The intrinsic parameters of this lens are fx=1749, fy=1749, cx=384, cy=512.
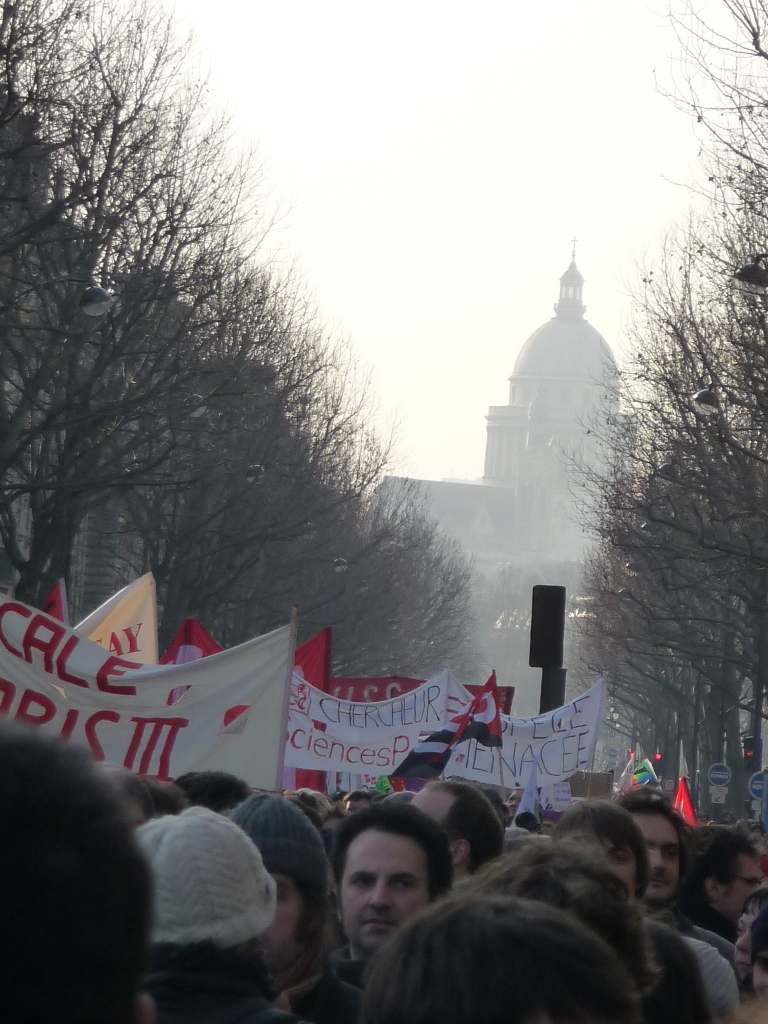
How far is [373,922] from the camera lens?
425 cm

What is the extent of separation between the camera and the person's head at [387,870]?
4262mm

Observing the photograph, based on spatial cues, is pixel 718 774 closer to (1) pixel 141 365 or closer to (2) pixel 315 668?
(1) pixel 141 365

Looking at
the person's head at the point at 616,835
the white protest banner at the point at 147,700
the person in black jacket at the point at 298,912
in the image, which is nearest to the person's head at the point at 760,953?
the person's head at the point at 616,835

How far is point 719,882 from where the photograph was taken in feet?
20.2

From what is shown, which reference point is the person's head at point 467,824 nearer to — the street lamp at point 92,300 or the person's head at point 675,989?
the person's head at point 675,989

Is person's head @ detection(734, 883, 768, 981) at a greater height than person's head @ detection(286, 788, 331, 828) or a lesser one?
lesser

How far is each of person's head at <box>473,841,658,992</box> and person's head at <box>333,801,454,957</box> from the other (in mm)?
692

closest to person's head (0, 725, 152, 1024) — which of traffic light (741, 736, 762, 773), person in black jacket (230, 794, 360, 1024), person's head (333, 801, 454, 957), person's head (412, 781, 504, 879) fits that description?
person in black jacket (230, 794, 360, 1024)

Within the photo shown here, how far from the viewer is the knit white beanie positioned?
9.66 feet

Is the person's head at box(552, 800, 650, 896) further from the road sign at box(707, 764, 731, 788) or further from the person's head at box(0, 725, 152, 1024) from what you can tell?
the road sign at box(707, 764, 731, 788)

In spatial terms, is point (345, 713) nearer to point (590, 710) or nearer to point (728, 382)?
point (590, 710)

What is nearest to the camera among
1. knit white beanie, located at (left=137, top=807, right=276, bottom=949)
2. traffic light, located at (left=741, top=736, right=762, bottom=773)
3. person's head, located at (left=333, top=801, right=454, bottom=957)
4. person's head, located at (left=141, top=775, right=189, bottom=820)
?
knit white beanie, located at (left=137, top=807, right=276, bottom=949)

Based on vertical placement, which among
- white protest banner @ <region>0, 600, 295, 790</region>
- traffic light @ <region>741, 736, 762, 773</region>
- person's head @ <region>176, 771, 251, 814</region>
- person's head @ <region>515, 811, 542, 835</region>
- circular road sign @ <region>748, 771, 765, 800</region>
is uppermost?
traffic light @ <region>741, 736, 762, 773</region>

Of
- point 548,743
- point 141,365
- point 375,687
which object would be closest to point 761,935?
point 548,743
